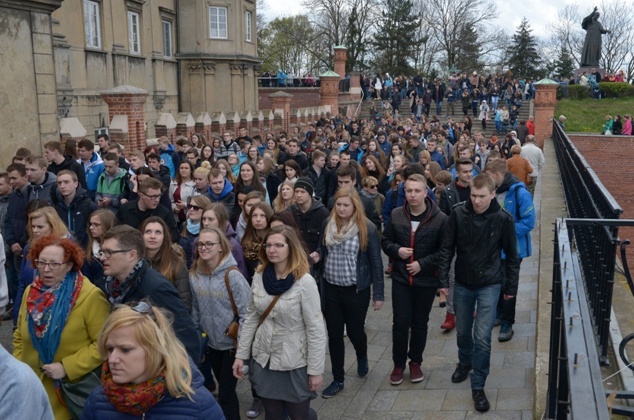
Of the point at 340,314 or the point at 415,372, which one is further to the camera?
the point at 415,372

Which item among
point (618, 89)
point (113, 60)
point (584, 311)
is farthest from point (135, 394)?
point (618, 89)

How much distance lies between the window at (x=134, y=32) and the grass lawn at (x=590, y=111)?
20124 mm

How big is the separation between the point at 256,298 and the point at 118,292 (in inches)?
37.3

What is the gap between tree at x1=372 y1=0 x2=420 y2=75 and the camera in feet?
201

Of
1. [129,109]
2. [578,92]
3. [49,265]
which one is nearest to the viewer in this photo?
[49,265]

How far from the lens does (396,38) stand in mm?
61219

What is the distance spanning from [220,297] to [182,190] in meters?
4.38

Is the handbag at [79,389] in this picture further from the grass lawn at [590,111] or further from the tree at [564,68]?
the tree at [564,68]

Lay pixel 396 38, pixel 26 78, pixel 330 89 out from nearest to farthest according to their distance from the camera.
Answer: pixel 26 78
pixel 330 89
pixel 396 38

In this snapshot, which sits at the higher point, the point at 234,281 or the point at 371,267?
the point at 234,281

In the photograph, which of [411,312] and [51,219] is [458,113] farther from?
[51,219]

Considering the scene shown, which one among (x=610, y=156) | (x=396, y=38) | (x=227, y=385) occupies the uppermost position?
(x=396, y=38)

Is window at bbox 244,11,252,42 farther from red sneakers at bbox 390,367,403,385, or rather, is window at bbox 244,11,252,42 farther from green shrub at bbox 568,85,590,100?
red sneakers at bbox 390,367,403,385

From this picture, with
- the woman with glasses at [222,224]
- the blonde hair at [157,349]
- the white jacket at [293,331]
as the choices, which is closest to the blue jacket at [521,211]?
the woman with glasses at [222,224]
